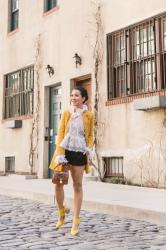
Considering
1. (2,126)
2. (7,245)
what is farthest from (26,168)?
(7,245)

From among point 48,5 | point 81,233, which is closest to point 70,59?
point 48,5

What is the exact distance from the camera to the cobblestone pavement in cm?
435

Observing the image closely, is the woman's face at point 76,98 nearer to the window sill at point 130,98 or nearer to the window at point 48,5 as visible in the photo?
the window sill at point 130,98

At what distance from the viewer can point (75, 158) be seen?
5.20 meters

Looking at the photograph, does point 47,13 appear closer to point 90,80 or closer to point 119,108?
point 90,80

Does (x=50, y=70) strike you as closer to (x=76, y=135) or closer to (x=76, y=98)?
(x=76, y=98)

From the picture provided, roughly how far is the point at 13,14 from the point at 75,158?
1224 cm

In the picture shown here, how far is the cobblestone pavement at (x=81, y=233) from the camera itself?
4.35 metres

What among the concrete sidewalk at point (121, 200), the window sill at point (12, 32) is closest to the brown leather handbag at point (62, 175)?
the concrete sidewalk at point (121, 200)

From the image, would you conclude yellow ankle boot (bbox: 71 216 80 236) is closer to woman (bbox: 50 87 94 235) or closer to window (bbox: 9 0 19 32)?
woman (bbox: 50 87 94 235)

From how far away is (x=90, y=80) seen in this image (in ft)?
39.3

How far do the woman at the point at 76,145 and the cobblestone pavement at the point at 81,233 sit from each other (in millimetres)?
338

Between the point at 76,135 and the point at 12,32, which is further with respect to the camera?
the point at 12,32

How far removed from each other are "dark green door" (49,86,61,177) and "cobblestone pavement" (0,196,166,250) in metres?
6.39
